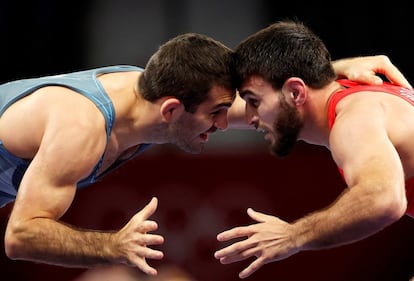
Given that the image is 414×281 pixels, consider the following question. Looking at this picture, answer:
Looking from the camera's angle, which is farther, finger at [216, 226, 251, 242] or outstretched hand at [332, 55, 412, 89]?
outstretched hand at [332, 55, 412, 89]

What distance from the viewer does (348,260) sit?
5.05m

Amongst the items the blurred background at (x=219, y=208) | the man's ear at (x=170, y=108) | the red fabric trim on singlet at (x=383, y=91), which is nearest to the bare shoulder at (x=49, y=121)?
the man's ear at (x=170, y=108)

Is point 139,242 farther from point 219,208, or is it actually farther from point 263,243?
point 219,208

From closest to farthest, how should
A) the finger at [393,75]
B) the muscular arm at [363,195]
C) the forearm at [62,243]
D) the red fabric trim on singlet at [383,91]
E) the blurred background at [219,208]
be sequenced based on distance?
the muscular arm at [363,195], the forearm at [62,243], the red fabric trim on singlet at [383,91], the finger at [393,75], the blurred background at [219,208]

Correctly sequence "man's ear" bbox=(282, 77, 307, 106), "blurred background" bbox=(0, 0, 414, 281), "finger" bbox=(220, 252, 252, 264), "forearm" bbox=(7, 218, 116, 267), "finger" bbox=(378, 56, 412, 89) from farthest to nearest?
1. "blurred background" bbox=(0, 0, 414, 281)
2. "finger" bbox=(378, 56, 412, 89)
3. "man's ear" bbox=(282, 77, 307, 106)
4. "forearm" bbox=(7, 218, 116, 267)
5. "finger" bbox=(220, 252, 252, 264)

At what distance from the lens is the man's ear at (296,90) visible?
10.4 ft

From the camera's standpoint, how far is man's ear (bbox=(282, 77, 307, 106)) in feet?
10.4

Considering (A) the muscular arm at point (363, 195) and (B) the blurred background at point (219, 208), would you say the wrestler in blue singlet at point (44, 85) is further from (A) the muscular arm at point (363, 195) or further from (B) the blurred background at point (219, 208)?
(B) the blurred background at point (219, 208)

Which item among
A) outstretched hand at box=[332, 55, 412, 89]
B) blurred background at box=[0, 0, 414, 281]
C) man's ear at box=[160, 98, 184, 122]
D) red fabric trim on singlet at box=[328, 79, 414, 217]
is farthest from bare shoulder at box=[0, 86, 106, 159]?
blurred background at box=[0, 0, 414, 281]

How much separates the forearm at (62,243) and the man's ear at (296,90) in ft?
2.85

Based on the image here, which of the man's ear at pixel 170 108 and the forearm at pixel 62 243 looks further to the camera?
the man's ear at pixel 170 108

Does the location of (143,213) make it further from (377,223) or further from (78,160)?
(377,223)

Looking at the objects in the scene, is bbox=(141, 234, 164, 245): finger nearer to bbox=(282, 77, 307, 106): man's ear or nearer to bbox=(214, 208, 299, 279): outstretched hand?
bbox=(214, 208, 299, 279): outstretched hand

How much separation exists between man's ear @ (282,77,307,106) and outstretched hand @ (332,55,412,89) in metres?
0.22
